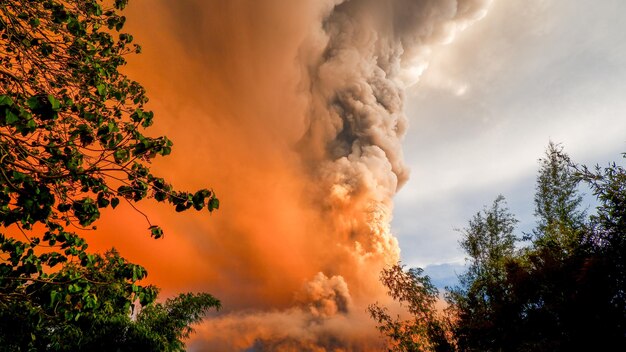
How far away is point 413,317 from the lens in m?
12.9

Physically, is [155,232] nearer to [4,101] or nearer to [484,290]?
[4,101]

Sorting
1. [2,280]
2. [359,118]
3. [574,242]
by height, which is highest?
[359,118]

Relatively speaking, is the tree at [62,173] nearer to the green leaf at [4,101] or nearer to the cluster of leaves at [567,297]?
the green leaf at [4,101]

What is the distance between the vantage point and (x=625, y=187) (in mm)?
6625

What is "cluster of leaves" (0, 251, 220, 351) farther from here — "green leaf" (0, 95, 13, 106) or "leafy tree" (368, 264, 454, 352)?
"leafy tree" (368, 264, 454, 352)

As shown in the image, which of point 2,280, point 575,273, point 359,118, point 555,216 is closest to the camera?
point 2,280

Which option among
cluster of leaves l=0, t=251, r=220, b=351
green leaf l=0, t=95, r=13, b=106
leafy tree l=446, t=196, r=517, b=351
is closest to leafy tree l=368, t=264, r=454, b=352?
leafy tree l=446, t=196, r=517, b=351

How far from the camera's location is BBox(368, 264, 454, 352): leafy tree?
12023 millimetres

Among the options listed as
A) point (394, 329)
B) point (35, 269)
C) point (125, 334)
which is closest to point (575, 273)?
point (394, 329)

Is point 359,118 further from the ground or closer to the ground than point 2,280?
further from the ground

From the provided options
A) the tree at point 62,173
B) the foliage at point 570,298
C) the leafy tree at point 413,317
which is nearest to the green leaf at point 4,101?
the tree at point 62,173

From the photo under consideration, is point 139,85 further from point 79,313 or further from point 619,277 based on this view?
point 619,277

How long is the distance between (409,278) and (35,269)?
44.8ft

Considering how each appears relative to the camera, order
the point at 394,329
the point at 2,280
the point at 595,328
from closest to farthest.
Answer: the point at 2,280, the point at 595,328, the point at 394,329
